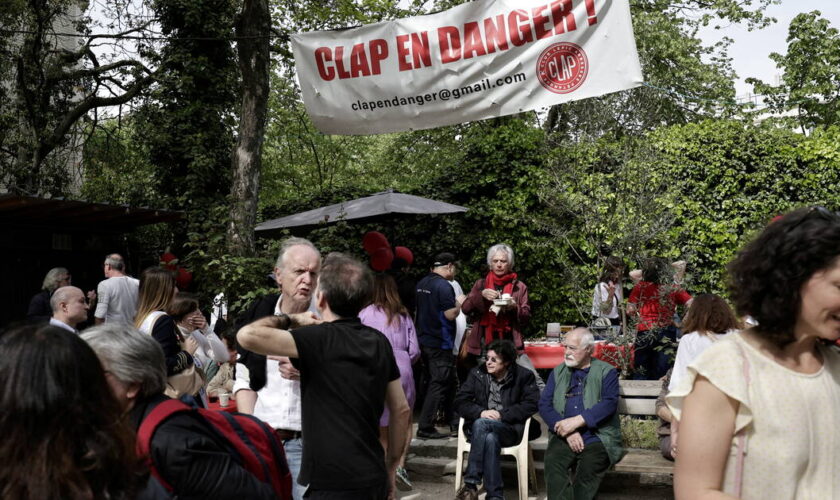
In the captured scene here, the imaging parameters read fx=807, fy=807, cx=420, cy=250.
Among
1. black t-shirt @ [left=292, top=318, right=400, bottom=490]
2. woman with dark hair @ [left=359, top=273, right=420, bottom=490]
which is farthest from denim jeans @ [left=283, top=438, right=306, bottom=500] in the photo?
woman with dark hair @ [left=359, top=273, right=420, bottom=490]

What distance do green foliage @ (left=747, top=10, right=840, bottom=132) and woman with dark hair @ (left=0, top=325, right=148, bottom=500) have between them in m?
24.4

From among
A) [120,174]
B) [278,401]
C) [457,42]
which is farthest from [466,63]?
[120,174]

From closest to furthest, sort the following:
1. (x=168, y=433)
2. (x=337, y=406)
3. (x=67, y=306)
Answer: (x=168, y=433)
(x=337, y=406)
(x=67, y=306)

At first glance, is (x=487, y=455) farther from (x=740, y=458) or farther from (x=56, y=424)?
(x=56, y=424)

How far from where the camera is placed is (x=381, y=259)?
317 inches

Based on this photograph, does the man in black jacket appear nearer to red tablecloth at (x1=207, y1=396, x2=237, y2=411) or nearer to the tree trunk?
red tablecloth at (x1=207, y1=396, x2=237, y2=411)

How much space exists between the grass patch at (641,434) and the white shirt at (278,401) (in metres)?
4.62

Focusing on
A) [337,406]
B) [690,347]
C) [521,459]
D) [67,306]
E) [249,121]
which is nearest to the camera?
[337,406]

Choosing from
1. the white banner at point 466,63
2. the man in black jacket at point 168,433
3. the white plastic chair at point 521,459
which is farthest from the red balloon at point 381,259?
the man in black jacket at point 168,433

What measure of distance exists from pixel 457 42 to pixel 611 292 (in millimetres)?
3774

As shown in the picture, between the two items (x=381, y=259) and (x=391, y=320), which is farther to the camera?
(x=381, y=259)

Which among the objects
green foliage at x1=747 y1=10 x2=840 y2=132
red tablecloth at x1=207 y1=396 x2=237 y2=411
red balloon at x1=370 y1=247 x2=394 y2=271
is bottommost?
red tablecloth at x1=207 y1=396 x2=237 y2=411

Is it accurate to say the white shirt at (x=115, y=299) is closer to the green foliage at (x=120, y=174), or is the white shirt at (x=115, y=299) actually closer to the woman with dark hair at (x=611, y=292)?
the woman with dark hair at (x=611, y=292)

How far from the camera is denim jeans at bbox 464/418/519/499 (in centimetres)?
686
